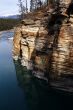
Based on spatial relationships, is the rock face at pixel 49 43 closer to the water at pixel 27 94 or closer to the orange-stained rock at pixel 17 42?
the water at pixel 27 94

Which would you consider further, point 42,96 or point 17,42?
point 17,42

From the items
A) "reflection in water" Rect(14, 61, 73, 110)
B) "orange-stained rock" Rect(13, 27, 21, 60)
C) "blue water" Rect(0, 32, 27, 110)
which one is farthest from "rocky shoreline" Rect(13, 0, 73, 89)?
"orange-stained rock" Rect(13, 27, 21, 60)

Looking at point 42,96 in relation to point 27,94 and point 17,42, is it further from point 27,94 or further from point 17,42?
point 17,42

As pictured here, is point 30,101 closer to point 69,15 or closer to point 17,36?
point 69,15

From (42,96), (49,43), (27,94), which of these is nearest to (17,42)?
(49,43)

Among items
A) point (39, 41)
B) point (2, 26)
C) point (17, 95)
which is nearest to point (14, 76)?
point (39, 41)

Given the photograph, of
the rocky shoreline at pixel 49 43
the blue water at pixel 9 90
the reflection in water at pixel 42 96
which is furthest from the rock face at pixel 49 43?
the blue water at pixel 9 90

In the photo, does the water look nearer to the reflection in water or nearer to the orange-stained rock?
the reflection in water
